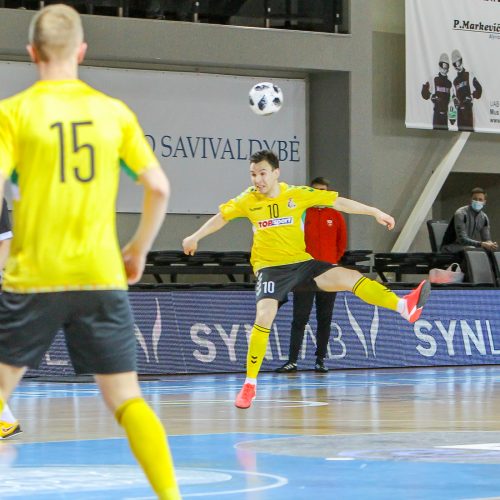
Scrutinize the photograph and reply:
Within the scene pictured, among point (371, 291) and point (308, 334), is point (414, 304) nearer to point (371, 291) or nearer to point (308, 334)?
point (371, 291)

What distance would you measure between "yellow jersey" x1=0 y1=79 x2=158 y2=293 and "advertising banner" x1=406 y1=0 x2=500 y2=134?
667 inches

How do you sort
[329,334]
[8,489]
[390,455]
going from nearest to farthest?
[8,489] → [390,455] → [329,334]

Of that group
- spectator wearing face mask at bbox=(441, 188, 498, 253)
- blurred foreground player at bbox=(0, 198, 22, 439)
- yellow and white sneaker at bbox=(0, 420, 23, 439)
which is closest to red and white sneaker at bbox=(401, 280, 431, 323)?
blurred foreground player at bbox=(0, 198, 22, 439)

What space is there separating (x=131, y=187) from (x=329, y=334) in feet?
18.1

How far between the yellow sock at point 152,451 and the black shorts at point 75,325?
0.18 m

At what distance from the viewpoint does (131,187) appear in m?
19.4

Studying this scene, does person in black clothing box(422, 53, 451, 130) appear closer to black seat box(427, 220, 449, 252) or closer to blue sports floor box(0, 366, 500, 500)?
black seat box(427, 220, 449, 252)

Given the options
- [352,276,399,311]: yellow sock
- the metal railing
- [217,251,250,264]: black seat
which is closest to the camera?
[352,276,399,311]: yellow sock

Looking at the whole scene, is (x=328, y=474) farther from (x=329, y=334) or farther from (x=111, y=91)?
(x=111, y=91)

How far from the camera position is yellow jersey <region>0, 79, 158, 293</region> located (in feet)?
13.6

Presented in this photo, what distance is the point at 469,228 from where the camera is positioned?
18969 millimetres

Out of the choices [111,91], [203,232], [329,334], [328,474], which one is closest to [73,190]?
[328,474]

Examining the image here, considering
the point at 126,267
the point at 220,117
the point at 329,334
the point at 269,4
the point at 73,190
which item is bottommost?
the point at 329,334

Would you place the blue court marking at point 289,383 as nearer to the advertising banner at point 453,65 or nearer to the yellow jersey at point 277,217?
the yellow jersey at point 277,217
